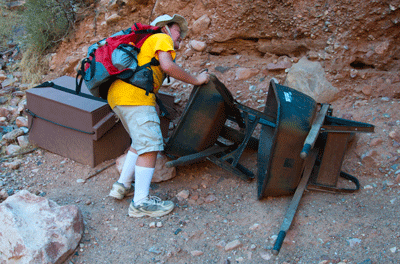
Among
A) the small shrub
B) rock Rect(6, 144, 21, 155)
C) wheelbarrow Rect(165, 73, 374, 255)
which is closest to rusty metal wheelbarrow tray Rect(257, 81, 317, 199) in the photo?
wheelbarrow Rect(165, 73, 374, 255)

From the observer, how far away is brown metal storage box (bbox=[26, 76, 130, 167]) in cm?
321

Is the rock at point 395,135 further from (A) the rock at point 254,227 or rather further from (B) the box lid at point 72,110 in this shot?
(B) the box lid at point 72,110

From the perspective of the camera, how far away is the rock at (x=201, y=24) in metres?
4.55

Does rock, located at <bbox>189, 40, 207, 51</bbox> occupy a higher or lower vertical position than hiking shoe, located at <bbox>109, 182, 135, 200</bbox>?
higher

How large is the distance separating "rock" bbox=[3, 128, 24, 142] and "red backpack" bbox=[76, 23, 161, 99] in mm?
1706

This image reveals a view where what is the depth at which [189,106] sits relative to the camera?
9.14ft

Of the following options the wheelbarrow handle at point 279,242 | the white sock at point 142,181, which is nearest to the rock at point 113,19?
the white sock at point 142,181

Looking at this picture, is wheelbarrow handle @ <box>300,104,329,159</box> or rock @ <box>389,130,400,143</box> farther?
rock @ <box>389,130,400,143</box>

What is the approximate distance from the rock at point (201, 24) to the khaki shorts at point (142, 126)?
7.54 feet

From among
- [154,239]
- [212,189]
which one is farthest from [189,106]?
[154,239]

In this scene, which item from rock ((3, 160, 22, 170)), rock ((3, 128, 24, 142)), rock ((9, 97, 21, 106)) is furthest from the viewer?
rock ((9, 97, 21, 106))

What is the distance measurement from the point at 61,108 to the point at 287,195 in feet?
7.29

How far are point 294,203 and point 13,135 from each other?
3.09 meters

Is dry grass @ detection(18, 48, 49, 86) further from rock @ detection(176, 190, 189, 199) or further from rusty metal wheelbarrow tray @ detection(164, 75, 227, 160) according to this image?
rock @ detection(176, 190, 189, 199)
